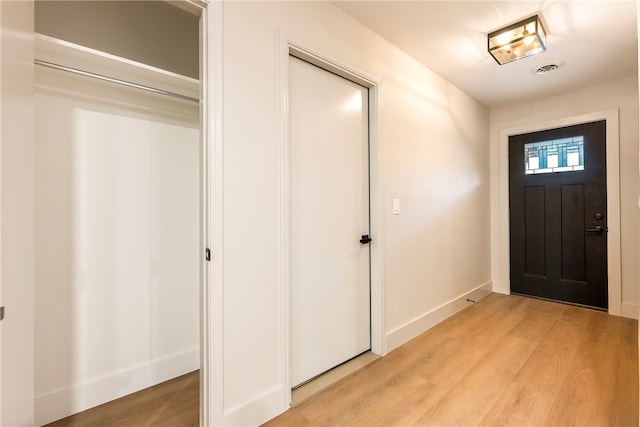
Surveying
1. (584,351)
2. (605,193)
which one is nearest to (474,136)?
(605,193)

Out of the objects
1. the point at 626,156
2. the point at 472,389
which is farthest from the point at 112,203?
the point at 626,156

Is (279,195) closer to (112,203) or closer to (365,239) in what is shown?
(365,239)

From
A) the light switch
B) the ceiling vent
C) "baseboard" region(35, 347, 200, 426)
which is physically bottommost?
"baseboard" region(35, 347, 200, 426)

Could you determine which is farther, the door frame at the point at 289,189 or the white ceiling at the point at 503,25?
the white ceiling at the point at 503,25

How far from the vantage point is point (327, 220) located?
2115 millimetres

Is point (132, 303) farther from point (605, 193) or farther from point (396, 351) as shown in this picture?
point (605, 193)

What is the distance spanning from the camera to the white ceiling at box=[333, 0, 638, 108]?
2045 millimetres

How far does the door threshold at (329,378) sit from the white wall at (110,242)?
0.86 metres

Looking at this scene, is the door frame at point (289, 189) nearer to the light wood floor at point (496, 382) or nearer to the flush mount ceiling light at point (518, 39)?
the light wood floor at point (496, 382)

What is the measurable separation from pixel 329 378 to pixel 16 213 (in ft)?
6.23

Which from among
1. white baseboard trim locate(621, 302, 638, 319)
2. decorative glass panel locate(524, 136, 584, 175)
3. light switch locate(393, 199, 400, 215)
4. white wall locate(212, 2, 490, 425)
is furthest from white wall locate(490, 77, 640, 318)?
light switch locate(393, 199, 400, 215)

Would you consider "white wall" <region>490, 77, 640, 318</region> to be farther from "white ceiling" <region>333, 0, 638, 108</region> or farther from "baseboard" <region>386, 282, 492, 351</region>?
"baseboard" <region>386, 282, 492, 351</region>

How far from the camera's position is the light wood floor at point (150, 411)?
166cm

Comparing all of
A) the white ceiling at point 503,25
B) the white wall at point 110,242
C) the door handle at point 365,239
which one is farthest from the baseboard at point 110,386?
the white ceiling at point 503,25
